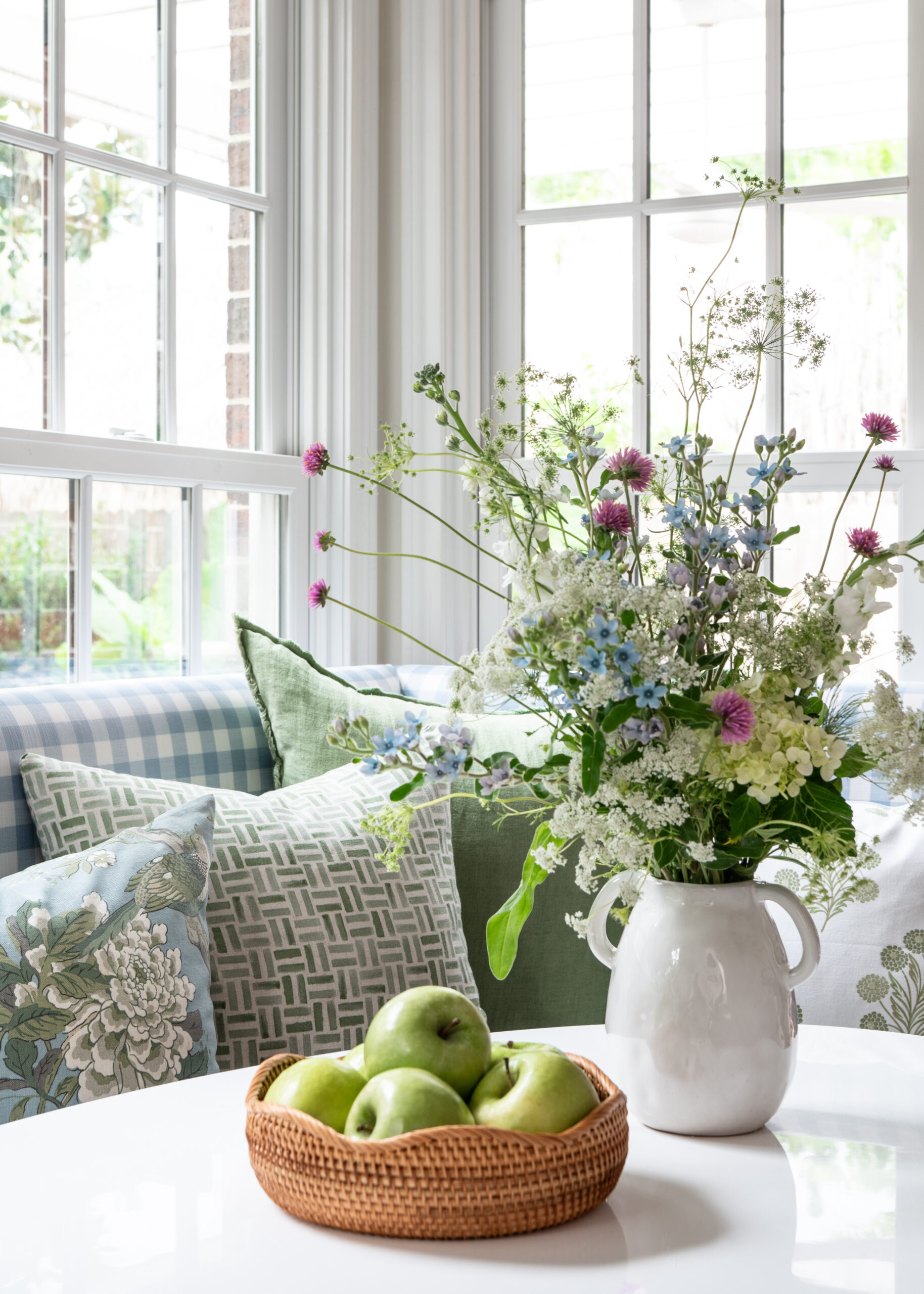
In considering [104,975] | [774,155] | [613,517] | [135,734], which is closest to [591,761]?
[613,517]

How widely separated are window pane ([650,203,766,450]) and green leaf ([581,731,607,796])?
1687mm

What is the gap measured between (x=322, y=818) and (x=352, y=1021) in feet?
0.84

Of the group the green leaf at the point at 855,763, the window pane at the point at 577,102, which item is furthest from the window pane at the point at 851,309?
the green leaf at the point at 855,763

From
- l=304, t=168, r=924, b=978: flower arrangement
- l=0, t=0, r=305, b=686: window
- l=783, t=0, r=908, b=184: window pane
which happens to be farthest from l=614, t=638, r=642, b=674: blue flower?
l=783, t=0, r=908, b=184: window pane

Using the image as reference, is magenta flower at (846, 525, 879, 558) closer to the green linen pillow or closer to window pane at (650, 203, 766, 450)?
the green linen pillow

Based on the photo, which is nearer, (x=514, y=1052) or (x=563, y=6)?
(x=514, y=1052)

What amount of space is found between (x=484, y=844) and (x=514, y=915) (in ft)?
2.59

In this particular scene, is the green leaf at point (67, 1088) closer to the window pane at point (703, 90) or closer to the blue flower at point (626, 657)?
the blue flower at point (626, 657)

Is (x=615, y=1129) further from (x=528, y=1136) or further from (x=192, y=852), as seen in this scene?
(x=192, y=852)

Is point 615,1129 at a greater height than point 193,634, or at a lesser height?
lesser

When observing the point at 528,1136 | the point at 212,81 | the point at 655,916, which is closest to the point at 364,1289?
the point at 528,1136

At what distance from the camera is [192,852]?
4.59 feet

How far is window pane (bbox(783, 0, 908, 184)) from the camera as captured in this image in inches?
92.4

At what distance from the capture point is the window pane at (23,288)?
1.99 meters
